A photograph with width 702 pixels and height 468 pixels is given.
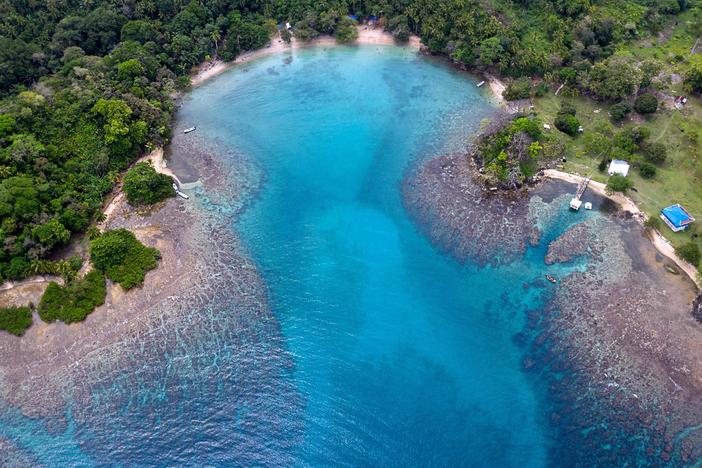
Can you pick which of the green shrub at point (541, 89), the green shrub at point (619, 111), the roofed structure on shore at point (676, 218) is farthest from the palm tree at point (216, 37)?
the roofed structure on shore at point (676, 218)

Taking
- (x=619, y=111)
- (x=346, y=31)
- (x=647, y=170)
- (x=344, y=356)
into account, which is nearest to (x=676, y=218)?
(x=647, y=170)

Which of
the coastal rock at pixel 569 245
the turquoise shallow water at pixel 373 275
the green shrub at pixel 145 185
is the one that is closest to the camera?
the turquoise shallow water at pixel 373 275

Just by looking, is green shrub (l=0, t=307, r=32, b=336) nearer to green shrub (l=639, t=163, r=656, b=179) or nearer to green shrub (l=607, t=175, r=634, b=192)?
green shrub (l=607, t=175, r=634, b=192)

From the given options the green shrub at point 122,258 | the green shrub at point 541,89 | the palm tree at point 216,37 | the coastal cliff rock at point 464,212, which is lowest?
the green shrub at point 122,258

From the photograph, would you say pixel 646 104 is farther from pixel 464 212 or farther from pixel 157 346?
pixel 157 346

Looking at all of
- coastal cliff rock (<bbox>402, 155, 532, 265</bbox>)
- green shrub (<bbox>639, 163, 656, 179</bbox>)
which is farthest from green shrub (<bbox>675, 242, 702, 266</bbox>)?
coastal cliff rock (<bbox>402, 155, 532, 265</bbox>)

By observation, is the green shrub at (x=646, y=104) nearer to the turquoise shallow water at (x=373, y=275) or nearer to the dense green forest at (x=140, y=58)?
the dense green forest at (x=140, y=58)
